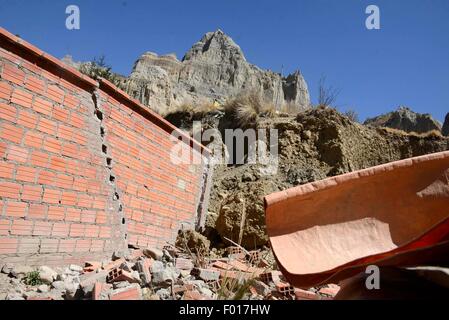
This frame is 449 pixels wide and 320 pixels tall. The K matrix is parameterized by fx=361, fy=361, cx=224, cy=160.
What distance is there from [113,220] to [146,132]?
148 centimetres

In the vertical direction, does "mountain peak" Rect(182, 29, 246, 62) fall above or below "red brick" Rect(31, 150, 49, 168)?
above

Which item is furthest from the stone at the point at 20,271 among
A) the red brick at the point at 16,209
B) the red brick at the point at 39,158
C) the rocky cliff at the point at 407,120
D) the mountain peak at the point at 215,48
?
the mountain peak at the point at 215,48

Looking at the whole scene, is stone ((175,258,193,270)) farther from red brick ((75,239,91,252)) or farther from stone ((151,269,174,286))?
red brick ((75,239,91,252))

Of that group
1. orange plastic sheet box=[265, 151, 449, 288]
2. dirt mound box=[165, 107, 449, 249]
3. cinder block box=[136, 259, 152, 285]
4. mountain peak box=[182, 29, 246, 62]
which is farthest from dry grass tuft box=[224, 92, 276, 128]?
mountain peak box=[182, 29, 246, 62]

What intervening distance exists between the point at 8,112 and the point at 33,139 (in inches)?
13.9

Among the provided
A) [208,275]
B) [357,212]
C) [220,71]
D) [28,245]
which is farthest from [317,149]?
[220,71]

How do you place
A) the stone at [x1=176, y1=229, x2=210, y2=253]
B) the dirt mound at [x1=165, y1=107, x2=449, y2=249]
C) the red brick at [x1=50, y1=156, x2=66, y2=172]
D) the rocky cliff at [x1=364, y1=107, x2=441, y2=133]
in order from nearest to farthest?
the red brick at [x1=50, y1=156, x2=66, y2=172] < the stone at [x1=176, y1=229, x2=210, y2=253] < the dirt mound at [x1=165, y1=107, x2=449, y2=249] < the rocky cliff at [x1=364, y1=107, x2=441, y2=133]

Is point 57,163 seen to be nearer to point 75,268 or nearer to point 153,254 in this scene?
point 75,268

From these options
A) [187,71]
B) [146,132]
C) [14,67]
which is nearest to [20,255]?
[14,67]

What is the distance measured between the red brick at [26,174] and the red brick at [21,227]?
0.41m

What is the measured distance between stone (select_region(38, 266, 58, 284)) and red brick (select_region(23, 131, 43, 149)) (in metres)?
1.23

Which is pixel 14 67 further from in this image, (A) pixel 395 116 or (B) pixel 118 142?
(A) pixel 395 116

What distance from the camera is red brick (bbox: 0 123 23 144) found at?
3423mm

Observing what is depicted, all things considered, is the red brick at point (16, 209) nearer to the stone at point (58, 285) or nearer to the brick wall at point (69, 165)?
the brick wall at point (69, 165)
